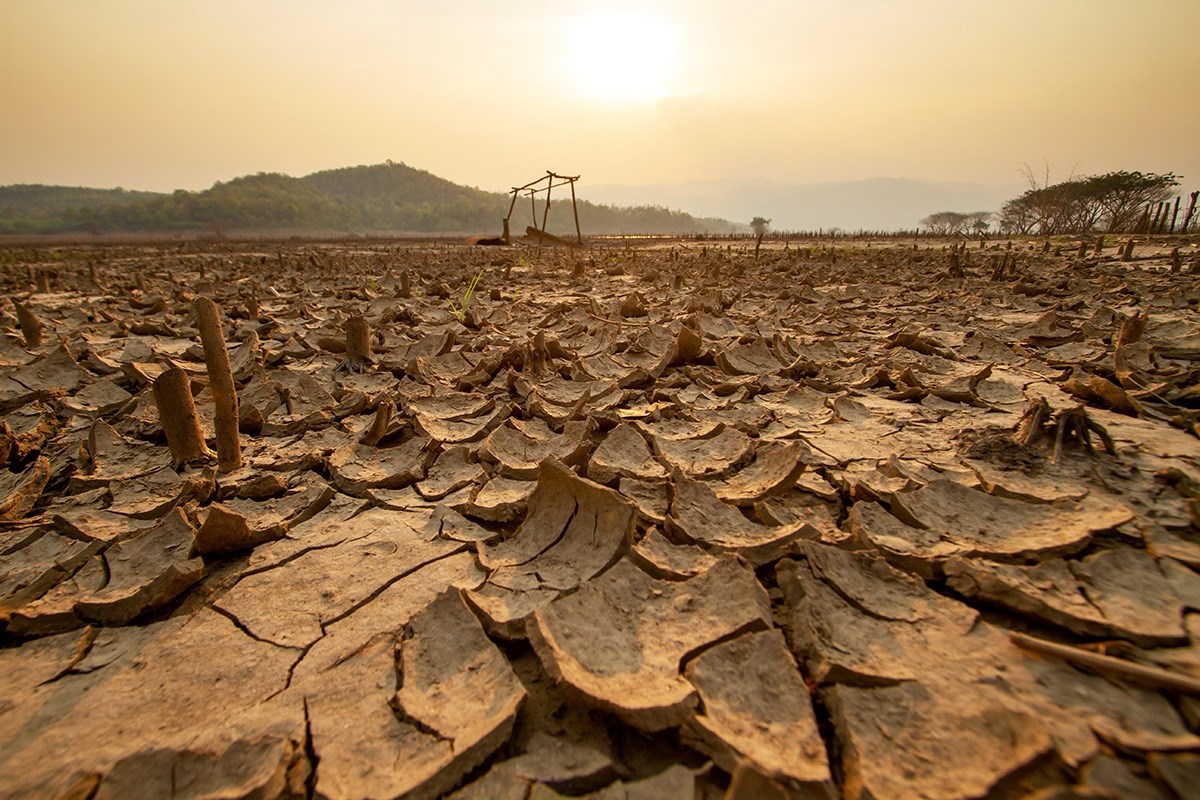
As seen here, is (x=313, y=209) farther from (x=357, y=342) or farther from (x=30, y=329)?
(x=357, y=342)

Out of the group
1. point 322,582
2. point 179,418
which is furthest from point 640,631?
point 179,418

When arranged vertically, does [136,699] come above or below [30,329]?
below

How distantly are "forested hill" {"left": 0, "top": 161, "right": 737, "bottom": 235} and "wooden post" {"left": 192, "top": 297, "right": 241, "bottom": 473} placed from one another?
5061 centimetres

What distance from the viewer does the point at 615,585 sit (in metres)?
1.30

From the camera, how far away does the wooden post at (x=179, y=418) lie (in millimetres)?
2088

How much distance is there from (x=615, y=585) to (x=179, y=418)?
1.99 metres

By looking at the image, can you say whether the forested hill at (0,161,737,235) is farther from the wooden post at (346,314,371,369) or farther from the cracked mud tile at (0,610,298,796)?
the cracked mud tile at (0,610,298,796)

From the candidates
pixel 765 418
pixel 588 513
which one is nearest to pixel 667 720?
pixel 588 513

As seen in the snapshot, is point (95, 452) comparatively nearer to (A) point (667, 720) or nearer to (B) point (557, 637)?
(B) point (557, 637)

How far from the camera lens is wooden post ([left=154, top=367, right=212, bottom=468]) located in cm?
209

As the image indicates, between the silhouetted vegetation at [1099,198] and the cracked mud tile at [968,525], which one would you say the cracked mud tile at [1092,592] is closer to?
the cracked mud tile at [968,525]

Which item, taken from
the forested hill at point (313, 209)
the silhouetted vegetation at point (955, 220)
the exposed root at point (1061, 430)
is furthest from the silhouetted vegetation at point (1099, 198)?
the forested hill at point (313, 209)

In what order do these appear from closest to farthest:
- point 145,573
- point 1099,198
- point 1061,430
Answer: point 145,573 < point 1061,430 < point 1099,198

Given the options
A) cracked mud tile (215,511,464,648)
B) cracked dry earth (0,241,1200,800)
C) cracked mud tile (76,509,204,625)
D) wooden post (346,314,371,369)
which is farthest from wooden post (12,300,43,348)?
cracked mud tile (215,511,464,648)
